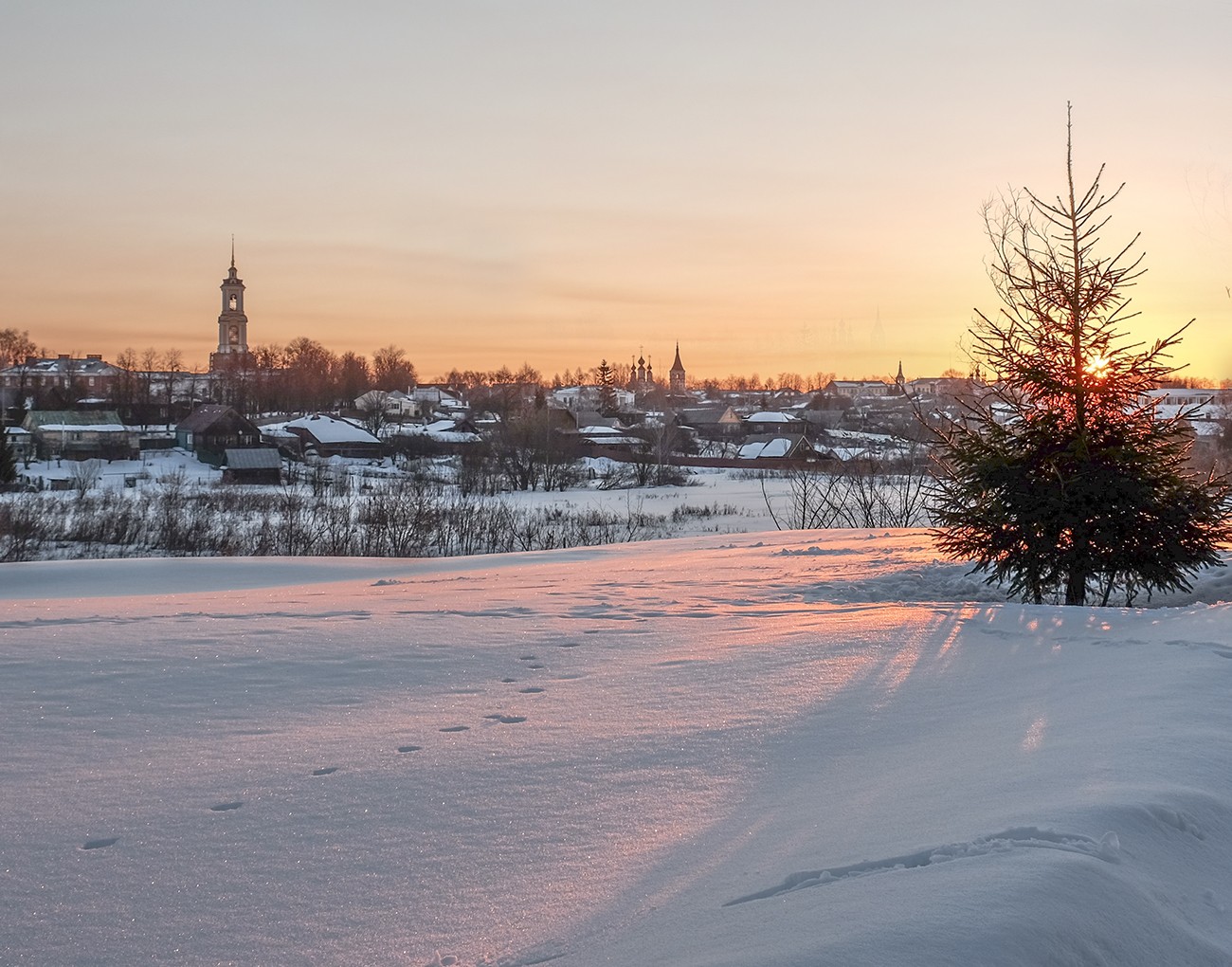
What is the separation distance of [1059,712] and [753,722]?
150 cm

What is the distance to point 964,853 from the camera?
10.5ft

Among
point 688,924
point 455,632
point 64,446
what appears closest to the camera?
point 688,924

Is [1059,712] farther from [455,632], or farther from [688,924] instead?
[455,632]

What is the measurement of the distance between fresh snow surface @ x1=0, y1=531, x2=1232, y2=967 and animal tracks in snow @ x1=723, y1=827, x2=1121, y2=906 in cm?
1

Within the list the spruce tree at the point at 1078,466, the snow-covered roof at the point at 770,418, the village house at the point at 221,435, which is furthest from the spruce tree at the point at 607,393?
the spruce tree at the point at 1078,466

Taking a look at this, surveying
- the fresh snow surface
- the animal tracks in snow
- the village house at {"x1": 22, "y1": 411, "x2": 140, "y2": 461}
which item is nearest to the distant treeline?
the fresh snow surface

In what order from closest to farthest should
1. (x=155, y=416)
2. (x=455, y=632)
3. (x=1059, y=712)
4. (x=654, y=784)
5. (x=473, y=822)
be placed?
(x=473, y=822) < (x=654, y=784) < (x=1059, y=712) < (x=455, y=632) < (x=155, y=416)

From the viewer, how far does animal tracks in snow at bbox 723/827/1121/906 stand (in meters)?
3.17

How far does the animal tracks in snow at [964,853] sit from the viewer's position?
125 inches

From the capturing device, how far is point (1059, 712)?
514cm

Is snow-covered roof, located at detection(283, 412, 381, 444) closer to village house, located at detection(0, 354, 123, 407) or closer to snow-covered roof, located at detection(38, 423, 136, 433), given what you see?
snow-covered roof, located at detection(38, 423, 136, 433)

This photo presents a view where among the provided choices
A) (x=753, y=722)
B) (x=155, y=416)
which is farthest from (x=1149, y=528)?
(x=155, y=416)

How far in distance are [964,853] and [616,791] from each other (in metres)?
1.49

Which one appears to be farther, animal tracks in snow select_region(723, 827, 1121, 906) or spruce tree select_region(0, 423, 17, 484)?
spruce tree select_region(0, 423, 17, 484)
